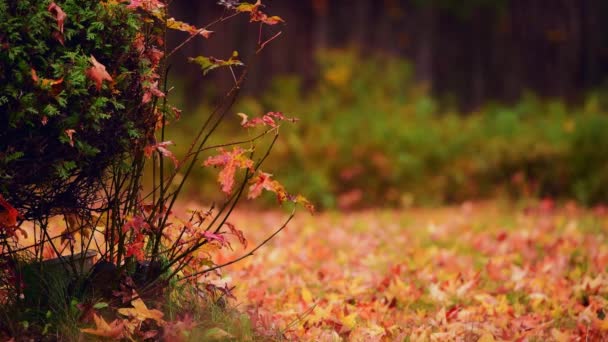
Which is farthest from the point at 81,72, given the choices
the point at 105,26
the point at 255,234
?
the point at 255,234

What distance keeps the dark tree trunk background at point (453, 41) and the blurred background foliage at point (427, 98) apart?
0.05ft

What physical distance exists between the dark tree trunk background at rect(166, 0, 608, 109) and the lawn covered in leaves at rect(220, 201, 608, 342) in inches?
163

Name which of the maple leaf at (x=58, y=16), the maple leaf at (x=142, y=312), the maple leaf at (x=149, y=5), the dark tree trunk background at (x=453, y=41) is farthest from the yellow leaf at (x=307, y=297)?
the dark tree trunk background at (x=453, y=41)

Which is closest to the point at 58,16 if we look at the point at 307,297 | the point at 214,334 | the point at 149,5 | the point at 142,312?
the point at 149,5

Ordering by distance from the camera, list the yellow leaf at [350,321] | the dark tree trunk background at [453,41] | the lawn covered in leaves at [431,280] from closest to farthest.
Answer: the yellow leaf at [350,321] < the lawn covered in leaves at [431,280] < the dark tree trunk background at [453,41]

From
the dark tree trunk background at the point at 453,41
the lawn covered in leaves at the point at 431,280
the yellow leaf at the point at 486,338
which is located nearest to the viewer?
the yellow leaf at the point at 486,338

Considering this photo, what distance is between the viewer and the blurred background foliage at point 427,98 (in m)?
9.42

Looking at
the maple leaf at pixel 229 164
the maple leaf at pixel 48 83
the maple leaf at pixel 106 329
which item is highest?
the maple leaf at pixel 48 83

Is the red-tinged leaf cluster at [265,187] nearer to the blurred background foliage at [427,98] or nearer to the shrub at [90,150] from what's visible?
the shrub at [90,150]

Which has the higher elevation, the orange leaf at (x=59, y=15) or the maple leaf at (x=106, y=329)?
the orange leaf at (x=59, y=15)

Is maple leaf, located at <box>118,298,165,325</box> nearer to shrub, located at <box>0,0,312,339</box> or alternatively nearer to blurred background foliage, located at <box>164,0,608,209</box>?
shrub, located at <box>0,0,312,339</box>

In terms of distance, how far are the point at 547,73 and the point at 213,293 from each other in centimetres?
1004

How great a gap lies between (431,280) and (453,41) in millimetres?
7793

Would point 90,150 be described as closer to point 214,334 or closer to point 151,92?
point 151,92
